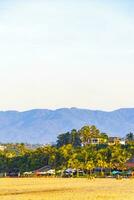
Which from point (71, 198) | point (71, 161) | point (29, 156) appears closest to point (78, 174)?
point (71, 161)

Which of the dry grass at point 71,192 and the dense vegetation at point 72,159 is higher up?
the dense vegetation at point 72,159

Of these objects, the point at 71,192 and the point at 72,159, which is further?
the point at 72,159

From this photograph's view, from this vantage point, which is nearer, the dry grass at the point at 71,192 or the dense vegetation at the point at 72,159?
the dry grass at the point at 71,192

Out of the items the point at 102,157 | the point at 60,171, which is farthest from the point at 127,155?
the point at 60,171

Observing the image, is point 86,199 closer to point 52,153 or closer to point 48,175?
point 48,175

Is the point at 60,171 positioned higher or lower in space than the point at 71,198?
higher

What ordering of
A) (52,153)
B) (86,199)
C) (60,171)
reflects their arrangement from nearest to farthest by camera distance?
(86,199) → (60,171) → (52,153)

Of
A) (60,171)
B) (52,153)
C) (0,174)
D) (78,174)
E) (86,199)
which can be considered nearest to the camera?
(86,199)

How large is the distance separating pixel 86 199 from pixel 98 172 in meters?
93.9

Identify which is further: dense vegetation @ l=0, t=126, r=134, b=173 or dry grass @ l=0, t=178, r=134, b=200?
dense vegetation @ l=0, t=126, r=134, b=173

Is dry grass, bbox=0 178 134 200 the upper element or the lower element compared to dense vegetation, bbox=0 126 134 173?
lower

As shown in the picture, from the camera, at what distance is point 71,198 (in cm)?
6194

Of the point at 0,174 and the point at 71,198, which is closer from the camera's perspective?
the point at 71,198

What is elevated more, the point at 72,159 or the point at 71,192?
the point at 72,159
